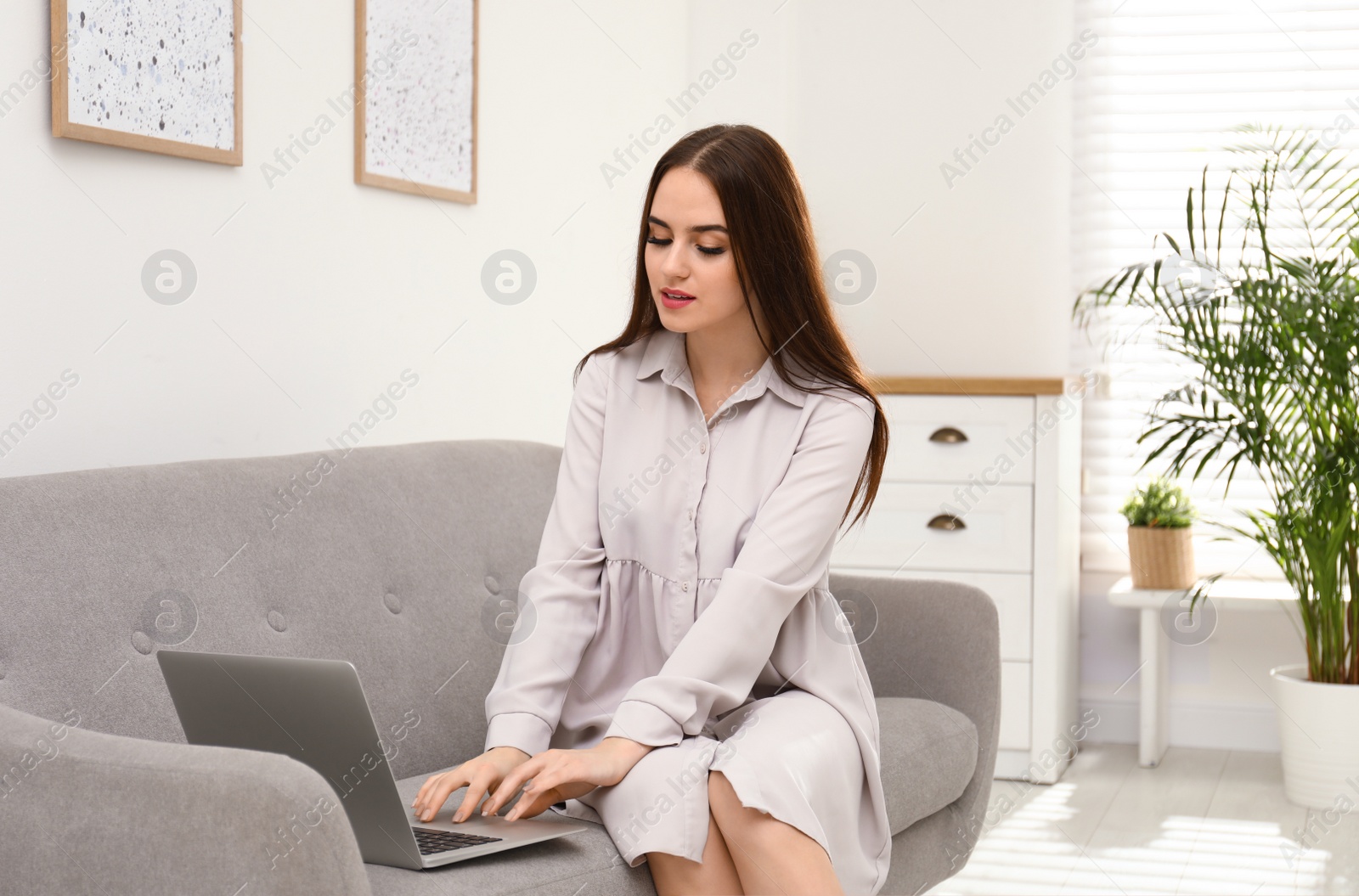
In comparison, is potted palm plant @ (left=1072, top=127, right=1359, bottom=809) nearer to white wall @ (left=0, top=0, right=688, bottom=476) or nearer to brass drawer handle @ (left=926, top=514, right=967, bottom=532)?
brass drawer handle @ (left=926, top=514, right=967, bottom=532)

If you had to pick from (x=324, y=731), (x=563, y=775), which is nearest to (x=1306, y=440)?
(x=563, y=775)

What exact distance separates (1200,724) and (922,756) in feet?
7.48

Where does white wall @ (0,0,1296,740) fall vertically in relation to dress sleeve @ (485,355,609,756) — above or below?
above

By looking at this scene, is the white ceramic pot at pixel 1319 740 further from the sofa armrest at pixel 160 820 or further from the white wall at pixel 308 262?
the sofa armrest at pixel 160 820

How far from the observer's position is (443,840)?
4.43ft

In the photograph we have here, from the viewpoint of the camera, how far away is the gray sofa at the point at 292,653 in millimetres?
1146

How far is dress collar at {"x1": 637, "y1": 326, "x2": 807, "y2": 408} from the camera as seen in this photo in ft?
5.73

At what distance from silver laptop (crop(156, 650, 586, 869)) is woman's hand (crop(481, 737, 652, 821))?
0.10ft

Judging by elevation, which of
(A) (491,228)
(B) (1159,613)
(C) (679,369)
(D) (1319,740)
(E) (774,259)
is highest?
(A) (491,228)

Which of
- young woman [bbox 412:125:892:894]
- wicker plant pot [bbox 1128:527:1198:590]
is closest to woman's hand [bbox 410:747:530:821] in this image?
young woman [bbox 412:125:892:894]

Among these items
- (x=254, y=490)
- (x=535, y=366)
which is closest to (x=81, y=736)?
(x=254, y=490)

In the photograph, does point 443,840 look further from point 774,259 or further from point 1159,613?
point 1159,613

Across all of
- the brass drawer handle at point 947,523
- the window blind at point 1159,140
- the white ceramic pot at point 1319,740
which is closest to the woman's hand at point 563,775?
the brass drawer handle at point 947,523

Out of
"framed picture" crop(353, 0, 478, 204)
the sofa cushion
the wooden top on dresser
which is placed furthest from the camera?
the wooden top on dresser
